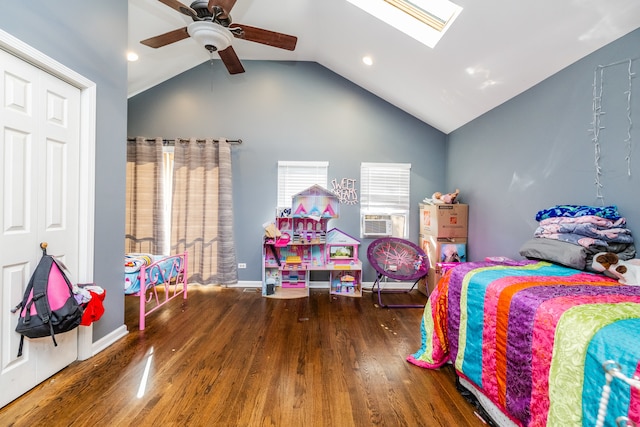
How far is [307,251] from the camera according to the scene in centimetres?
382

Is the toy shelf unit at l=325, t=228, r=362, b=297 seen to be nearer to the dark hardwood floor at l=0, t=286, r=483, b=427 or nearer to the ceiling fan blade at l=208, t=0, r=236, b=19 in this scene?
the dark hardwood floor at l=0, t=286, r=483, b=427

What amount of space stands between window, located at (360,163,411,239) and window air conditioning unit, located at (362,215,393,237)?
1.7 inches

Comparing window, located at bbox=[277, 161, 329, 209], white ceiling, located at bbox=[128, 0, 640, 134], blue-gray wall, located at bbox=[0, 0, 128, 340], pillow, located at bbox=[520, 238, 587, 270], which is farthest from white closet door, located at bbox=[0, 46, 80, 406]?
pillow, located at bbox=[520, 238, 587, 270]

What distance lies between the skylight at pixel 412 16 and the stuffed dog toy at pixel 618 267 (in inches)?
84.3

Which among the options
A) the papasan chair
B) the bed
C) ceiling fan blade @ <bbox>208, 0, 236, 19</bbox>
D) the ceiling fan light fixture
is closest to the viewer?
ceiling fan blade @ <bbox>208, 0, 236, 19</bbox>

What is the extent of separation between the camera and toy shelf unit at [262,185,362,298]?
3582 mm

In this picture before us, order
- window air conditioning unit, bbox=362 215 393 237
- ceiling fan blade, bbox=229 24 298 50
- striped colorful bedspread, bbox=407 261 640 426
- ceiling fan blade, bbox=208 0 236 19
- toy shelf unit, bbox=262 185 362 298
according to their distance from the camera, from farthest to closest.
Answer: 1. window air conditioning unit, bbox=362 215 393 237
2. toy shelf unit, bbox=262 185 362 298
3. ceiling fan blade, bbox=229 24 298 50
4. ceiling fan blade, bbox=208 0 236 19
5. striped colorful bedspread, bbox=407 261 640 426

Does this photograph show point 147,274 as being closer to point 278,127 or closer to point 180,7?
point 180,7

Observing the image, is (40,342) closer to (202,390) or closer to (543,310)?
(202,390)

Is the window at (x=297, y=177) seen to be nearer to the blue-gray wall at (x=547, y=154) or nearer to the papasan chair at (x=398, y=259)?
the papasan chair at (x=398, y=259)

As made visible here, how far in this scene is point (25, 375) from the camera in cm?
166

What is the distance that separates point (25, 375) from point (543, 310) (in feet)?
9.62

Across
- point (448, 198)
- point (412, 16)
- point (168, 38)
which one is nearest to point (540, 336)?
point (448, 198)

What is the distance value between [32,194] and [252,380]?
1.86 metres
